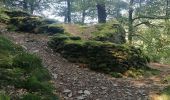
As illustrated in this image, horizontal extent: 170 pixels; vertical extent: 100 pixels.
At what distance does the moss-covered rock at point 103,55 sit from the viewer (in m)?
12.1

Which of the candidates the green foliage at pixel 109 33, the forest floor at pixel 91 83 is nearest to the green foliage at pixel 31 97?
the forest floor at pixel 91 83

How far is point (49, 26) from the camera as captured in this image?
1678 centimetres

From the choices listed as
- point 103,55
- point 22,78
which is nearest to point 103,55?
point 103,55

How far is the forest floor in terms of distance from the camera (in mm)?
9273

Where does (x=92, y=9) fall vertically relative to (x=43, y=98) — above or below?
above

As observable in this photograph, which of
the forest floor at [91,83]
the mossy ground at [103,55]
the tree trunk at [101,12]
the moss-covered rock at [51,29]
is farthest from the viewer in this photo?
the tree trunk at [101,12]

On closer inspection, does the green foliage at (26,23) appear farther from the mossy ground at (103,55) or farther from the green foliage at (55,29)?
the mossy ground at (103,55)

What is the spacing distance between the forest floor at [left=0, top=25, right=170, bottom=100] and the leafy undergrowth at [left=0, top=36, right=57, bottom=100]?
49 cm

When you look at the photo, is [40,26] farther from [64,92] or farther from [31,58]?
[64,92]

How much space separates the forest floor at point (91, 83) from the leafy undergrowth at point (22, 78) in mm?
493

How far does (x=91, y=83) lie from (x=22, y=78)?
2.38 m

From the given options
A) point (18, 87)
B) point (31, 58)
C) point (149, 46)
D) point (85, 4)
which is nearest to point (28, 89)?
point (18, 87)

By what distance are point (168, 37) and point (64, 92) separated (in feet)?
40.9

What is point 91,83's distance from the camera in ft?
33.3
